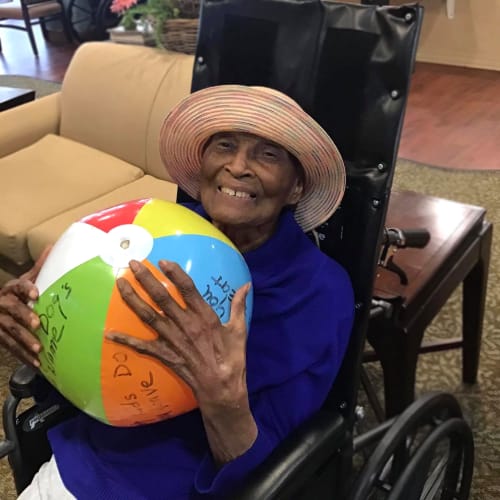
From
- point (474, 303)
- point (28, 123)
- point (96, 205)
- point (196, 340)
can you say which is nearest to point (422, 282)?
point (474, 303)

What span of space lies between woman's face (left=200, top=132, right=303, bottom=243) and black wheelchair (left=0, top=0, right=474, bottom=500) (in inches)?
5.3

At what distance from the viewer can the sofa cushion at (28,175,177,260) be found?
87.1 inches

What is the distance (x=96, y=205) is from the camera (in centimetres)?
239

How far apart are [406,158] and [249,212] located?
2.85 metres

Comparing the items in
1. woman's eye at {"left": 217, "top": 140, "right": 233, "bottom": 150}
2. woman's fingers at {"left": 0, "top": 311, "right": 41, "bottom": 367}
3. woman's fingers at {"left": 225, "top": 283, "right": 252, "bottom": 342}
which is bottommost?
woman's fingers at {"left": 0, "top": 311, "right": 41, "bottom": 367}

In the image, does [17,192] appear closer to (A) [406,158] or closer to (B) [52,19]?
(A) [406,158]

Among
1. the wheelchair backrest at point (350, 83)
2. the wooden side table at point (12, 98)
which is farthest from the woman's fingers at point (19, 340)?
the wooden side table at point (12, 98)

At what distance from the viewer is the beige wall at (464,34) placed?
509cm

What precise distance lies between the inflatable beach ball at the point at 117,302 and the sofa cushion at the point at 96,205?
4.17 feet

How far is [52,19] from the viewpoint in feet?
22.1

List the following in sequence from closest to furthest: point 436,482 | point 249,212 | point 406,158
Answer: point 249,212, point 436,482, point 406,158

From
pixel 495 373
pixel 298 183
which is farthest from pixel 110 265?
pixel 495 373

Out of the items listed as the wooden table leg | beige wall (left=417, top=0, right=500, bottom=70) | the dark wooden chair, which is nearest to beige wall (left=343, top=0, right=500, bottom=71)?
beige wall (left=417, top=0, right=500, bottom=70)

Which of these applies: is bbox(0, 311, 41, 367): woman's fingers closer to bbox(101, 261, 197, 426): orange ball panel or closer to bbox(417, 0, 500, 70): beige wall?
bbox(101, 261, 197, 426): orange ball panel
